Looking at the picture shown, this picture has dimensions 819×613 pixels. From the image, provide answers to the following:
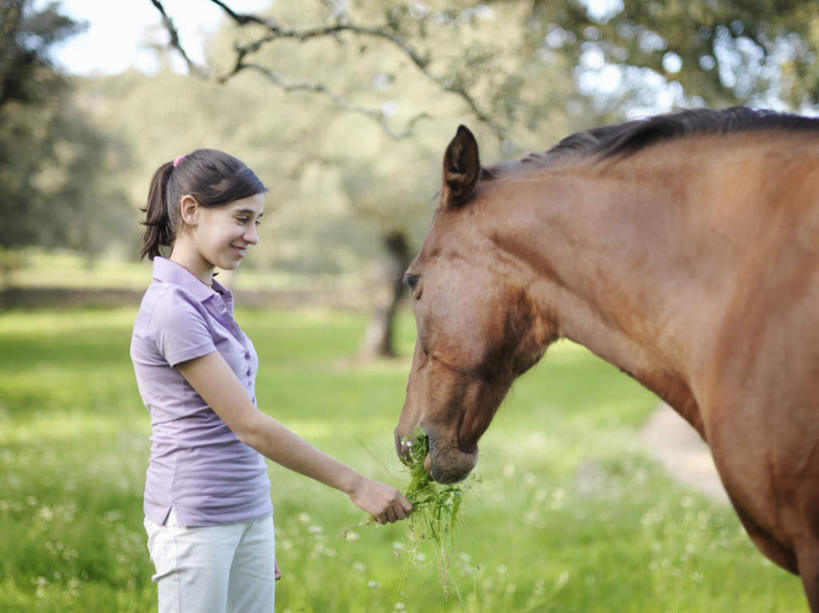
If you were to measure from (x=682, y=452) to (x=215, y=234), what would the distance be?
868 cm

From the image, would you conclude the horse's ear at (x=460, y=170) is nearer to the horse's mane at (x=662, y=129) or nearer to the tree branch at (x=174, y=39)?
the horse's mane at (x=662, y=129)

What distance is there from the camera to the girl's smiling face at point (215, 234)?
2.24 meters

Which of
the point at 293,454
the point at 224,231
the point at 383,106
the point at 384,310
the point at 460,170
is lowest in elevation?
the point at 384,310

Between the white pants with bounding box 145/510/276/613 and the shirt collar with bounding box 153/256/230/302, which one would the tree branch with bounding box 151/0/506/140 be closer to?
the shirt collar with bounding box 153/256/230/302

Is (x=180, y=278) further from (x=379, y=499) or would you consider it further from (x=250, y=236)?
(x=379, y=499)

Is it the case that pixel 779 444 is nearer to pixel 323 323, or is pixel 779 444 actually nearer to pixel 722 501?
pixel 722 501

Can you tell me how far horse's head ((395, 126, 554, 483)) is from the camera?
2121 mm

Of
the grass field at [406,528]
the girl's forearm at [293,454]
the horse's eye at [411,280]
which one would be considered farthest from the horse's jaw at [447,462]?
the horse's eye at [411,280]

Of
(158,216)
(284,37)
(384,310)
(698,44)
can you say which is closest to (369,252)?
(384,310)

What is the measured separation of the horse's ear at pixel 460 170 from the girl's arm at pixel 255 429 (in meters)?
0.82

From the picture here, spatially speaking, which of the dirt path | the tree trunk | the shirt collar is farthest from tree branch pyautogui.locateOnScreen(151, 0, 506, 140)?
the tree trunk

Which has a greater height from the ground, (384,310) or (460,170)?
(460,170)

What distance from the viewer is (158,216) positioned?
2.33m

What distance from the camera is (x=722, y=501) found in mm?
6848
